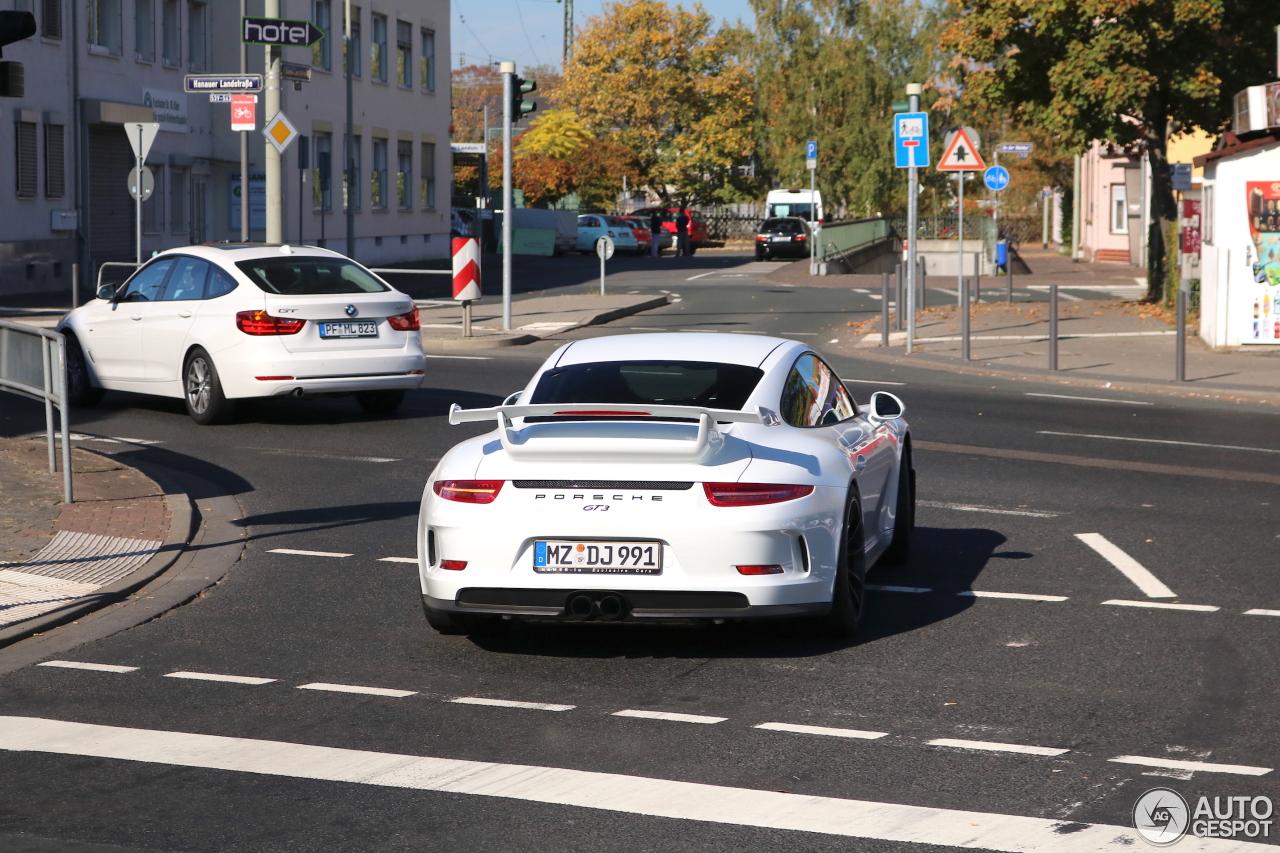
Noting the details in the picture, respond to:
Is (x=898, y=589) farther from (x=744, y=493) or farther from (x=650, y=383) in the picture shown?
(x=744, y=493)

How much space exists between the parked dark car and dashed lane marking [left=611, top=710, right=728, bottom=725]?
179 feet

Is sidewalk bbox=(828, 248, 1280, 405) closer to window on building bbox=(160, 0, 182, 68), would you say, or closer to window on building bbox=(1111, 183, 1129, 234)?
window on building bbox=(160, 0, 182, 68)

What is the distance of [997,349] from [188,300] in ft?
40.1

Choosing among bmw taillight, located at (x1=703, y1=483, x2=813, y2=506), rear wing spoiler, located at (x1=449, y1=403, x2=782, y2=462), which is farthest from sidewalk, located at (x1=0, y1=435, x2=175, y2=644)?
bmw taillight, located at (x1=703, y1=483, x2=813, y2=506)

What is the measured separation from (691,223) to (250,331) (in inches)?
2363

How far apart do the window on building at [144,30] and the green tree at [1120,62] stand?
1864 cm

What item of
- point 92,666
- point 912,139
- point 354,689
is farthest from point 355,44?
point 354,689

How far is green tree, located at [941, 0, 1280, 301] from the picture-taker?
27.8 m

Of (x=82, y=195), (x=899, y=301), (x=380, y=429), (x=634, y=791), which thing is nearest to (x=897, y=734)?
(x=634, y=791)

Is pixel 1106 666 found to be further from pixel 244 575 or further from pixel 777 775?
pixel 244 575

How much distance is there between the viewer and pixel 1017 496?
448 inches

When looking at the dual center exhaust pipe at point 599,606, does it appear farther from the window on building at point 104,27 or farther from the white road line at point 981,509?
the window on building at point 104,27

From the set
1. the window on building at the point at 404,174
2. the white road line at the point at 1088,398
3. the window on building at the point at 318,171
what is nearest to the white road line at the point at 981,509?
the white road line at the point at 1088,398

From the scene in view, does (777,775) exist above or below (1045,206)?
below
